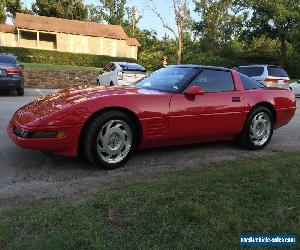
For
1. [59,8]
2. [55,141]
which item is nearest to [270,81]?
[55,141]

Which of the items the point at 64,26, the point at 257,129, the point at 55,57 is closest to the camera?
the point at 257,129

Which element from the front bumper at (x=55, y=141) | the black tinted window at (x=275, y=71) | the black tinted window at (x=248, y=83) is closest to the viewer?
the front bumper at (x=55, y=141)

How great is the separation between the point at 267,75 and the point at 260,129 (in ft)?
36.2

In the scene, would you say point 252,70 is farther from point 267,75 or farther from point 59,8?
point 59,8

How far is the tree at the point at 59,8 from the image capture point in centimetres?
5219

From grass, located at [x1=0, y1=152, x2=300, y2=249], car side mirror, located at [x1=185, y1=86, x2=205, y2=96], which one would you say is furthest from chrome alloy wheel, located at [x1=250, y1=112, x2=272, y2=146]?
grass, located at [x1=0, y1=152, x2=300, y2=249]

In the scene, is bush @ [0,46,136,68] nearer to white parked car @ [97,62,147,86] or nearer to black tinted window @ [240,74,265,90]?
white parked car @ [97,62,147,86]

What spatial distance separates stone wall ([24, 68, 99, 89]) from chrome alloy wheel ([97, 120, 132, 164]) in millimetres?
15164

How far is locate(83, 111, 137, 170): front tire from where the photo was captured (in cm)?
479

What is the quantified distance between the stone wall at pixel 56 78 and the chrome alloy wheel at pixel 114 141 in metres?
15.2

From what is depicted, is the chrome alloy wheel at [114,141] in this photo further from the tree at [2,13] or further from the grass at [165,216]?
the tree at [2,13]

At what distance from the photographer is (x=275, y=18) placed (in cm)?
3503

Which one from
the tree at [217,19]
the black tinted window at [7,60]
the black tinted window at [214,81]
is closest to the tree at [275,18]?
the tree at [217,19]

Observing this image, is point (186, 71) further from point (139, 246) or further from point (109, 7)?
point (109, 7)
